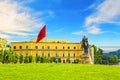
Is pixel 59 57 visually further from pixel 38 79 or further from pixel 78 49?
pixel 38 79

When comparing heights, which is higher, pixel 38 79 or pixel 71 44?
pixel 71 44

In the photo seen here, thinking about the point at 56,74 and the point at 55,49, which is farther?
the point at 55,49

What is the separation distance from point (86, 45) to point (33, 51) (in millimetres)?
51215

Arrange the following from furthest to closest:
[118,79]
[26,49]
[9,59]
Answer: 1. [26,49]
2. [9,59]
3. [118,79]

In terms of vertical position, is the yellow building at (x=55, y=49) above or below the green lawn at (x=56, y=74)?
above

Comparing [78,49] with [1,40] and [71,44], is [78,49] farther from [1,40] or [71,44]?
[1,40]

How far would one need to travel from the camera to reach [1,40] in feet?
309

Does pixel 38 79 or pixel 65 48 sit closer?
pixel 38 79

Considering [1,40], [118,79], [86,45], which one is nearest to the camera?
[118,79]

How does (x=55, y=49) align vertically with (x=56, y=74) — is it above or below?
above

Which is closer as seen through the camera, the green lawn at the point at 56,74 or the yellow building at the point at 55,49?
the green lawn at the point at 56,74

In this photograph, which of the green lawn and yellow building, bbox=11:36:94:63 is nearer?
the green lawn

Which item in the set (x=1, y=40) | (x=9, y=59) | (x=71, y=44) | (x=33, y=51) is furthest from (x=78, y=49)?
(x=9, y=59)

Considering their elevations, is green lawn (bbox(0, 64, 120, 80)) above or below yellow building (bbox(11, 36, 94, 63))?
below
